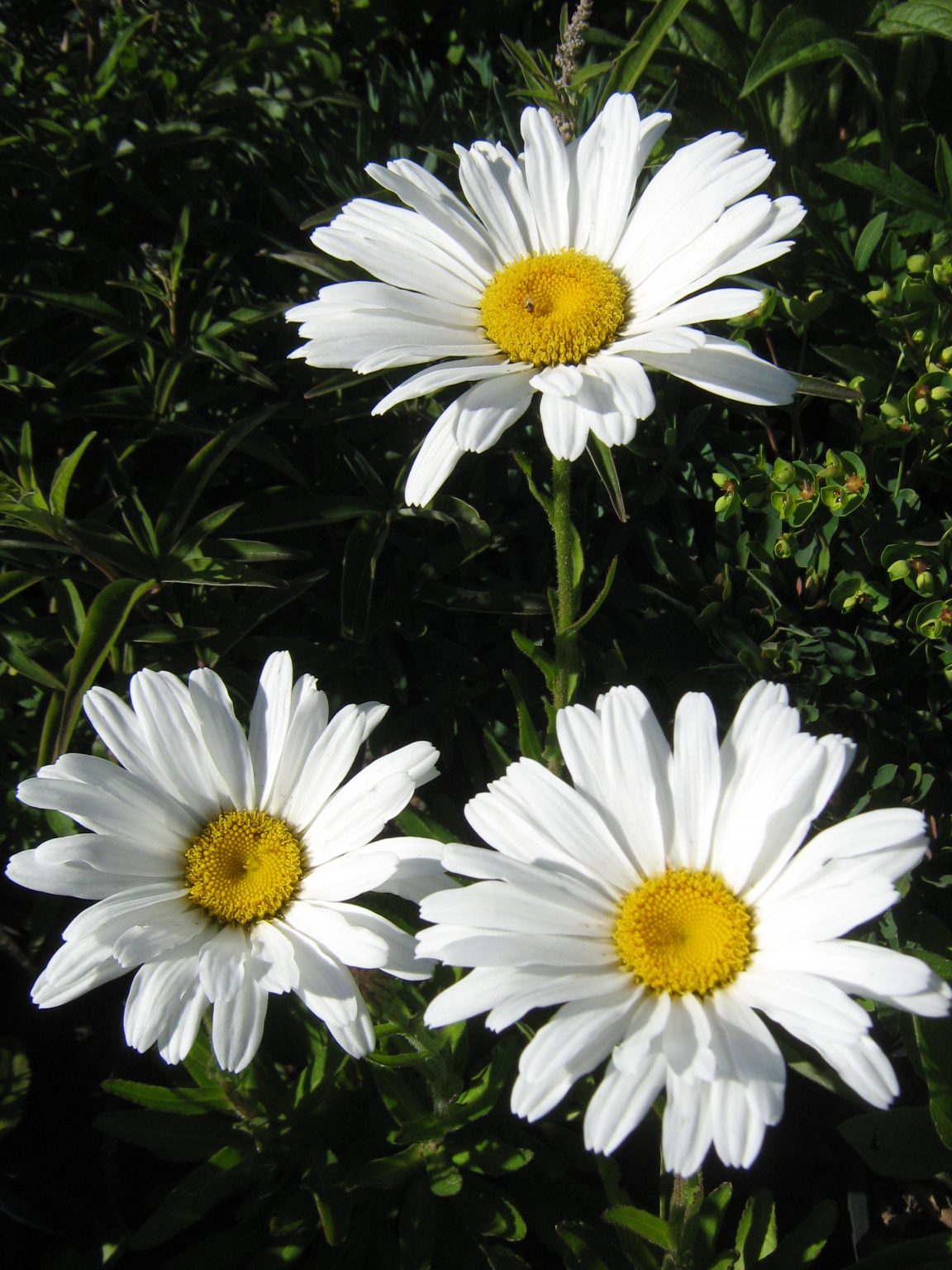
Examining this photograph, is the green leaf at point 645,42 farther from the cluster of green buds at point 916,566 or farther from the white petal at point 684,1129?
the white petal at point 684,1129

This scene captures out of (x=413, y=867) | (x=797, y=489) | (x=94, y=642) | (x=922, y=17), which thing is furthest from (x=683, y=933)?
(x=922, y=17)

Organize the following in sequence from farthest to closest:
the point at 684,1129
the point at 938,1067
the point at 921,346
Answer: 1. the point at 921,346
2. the point at 938,1067
3. the point at 684,1129

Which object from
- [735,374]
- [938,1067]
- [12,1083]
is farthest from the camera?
[12,1083]

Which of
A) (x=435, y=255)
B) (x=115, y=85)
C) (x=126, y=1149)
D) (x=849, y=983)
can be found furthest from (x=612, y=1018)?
(x=115, y=85)

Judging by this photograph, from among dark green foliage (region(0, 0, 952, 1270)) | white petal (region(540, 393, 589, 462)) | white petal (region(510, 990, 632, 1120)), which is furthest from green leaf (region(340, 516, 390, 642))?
white petal (region(510, 990, 632, 1120))

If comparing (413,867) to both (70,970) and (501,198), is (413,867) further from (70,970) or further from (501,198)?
(501,198)

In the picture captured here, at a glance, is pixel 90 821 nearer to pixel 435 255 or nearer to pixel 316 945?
pixel 316 945

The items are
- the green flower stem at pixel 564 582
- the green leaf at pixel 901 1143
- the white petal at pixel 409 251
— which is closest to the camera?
the green flower stem at pixel 564 582

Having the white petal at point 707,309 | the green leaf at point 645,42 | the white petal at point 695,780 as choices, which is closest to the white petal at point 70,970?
the white petal at point 695,780
